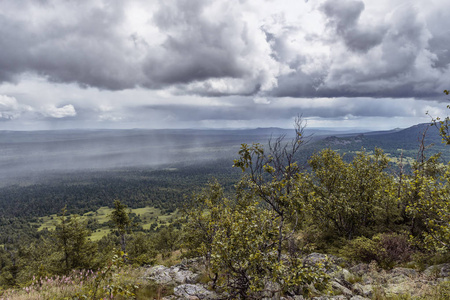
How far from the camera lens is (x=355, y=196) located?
2409 centimetres

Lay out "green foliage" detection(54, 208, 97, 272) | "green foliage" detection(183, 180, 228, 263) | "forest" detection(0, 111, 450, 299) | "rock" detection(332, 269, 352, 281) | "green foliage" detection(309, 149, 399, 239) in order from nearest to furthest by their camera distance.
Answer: "forest" detection(0, 111, 450, 299)
"rock" detection(332, 269, 352, 281)
"green foliage" detection(183, 180, 228, 263)
"green foliage" detection(309, 149, 399, 239)
"green foliage" detection(54, 208, 97, 272)

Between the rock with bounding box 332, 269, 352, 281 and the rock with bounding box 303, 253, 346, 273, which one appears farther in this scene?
the rock with bounding box 332, 269, 352, 281

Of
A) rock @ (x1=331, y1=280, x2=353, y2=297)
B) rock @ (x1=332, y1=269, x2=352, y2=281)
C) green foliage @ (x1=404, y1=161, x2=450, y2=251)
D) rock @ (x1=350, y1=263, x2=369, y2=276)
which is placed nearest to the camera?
green foliage @ (x1=404, y1=161, x2=450, y2=251)

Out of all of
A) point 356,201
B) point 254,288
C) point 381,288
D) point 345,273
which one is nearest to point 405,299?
point 381,288

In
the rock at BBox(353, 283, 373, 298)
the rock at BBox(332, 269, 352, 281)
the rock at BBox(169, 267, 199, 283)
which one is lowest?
the rock at BBox(169, 267, 199, 283)

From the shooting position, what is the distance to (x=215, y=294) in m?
13.7

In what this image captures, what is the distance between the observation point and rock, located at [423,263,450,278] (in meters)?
14.0

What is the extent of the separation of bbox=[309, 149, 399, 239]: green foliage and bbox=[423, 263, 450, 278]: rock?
23.8 feet

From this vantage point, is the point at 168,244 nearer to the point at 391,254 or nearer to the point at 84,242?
the point at 84,242

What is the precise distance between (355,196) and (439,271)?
32.5 feet

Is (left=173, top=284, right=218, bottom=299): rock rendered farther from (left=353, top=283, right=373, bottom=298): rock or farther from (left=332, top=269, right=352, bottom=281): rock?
(left=332, top=269, right=352, bottom=281): rock

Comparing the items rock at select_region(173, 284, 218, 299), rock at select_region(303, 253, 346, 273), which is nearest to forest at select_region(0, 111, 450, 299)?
rock at select_region(303, 253, 346, 273)

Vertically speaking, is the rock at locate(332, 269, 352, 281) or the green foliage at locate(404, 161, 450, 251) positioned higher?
the green foliage at locate(404, 161, 450, 251)

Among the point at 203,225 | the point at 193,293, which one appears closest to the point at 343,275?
the point at 193,293
